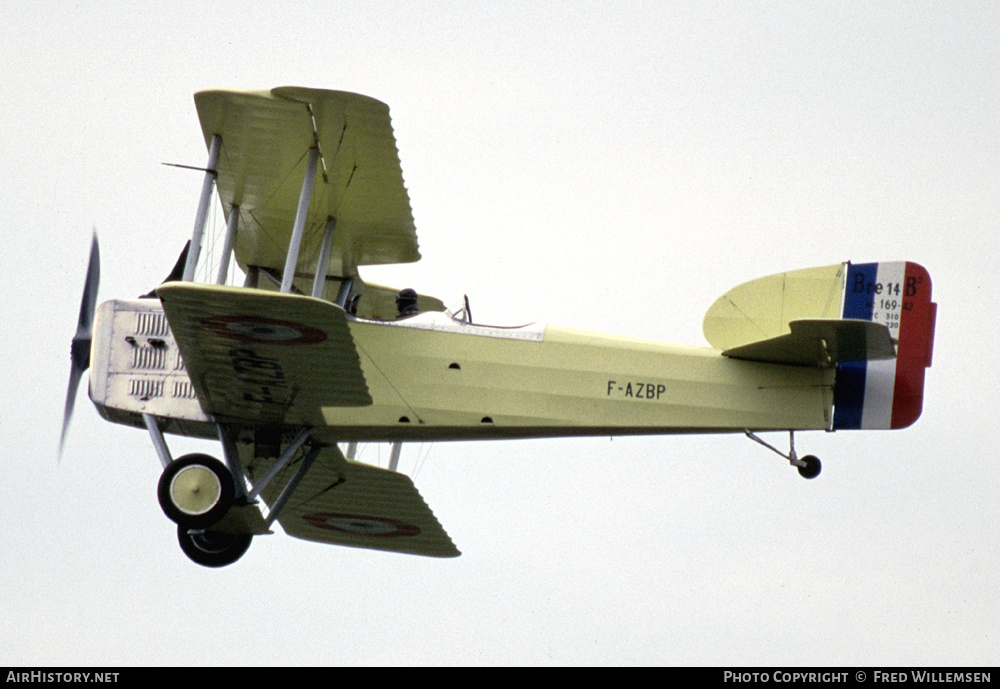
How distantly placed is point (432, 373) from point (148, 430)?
2.23 meters

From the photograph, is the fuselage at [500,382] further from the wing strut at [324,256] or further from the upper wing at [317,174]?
the upper wing at [317,174]

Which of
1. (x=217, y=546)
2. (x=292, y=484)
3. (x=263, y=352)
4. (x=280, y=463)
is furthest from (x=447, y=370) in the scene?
(x=217, y=546)

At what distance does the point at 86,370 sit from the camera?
12672mm

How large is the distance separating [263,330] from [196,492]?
169 centimetres

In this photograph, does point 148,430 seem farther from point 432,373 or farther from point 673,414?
point 673,414

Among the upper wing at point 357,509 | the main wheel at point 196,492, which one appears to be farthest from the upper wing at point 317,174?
the main wheel at point 196,492

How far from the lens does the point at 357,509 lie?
562 inches

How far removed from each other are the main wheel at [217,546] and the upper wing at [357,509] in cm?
82

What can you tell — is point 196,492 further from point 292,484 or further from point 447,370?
point 447,370

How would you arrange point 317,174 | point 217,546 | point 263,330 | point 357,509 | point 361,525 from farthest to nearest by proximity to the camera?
point 361,525
point 357,509
point 217,546
point 317,174
point 263,330

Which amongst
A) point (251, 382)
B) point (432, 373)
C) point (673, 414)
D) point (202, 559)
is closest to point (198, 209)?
point (251, 382)

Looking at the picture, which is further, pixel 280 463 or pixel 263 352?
pixel 280 463

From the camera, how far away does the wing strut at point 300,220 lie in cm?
1127
